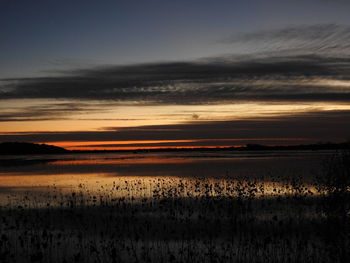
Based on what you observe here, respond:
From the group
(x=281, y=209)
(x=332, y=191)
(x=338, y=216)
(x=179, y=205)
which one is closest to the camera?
(x=338, y=216)

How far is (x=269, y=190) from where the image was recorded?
30016 mm

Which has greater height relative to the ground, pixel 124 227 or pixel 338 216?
pixel 338 216

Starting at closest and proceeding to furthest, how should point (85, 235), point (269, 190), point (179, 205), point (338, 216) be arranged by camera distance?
point (338, 216)
point (85, 235)
point (179, 205)
point (269, 190)

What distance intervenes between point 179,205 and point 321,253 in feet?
38.0

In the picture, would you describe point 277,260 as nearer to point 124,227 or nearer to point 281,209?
point 124,227

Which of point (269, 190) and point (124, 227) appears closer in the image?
point (124, 227)

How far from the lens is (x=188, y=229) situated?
1814 centimetres

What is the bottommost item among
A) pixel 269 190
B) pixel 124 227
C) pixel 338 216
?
pixel 269 190

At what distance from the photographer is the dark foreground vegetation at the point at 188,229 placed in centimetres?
1386

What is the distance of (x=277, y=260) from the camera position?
512 inches

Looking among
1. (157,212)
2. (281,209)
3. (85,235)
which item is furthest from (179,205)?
(85,235)

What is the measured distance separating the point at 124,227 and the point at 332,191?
8736 millimetres

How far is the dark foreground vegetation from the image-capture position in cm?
1386

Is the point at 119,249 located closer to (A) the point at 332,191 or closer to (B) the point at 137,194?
(A) the point at 332,191
